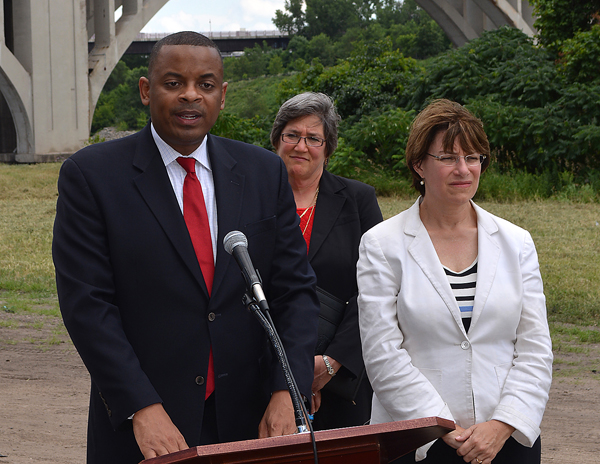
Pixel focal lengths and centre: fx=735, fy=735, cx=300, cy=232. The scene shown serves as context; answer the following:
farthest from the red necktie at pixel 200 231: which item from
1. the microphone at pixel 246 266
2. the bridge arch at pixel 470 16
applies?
the bridge arch at pixel 470 16

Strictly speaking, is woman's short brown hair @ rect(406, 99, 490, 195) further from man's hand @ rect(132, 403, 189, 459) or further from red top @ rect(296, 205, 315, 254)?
man's hand @ rect(132, 403, 189, 459)

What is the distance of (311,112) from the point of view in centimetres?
334

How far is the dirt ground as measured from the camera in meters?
4.36

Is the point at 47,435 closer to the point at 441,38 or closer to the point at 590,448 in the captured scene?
the point at 590,448

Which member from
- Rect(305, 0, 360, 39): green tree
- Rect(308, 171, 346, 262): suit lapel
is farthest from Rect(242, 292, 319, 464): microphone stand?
Rect(305, 0, 360, 39): green tree

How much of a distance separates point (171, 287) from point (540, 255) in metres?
8.07

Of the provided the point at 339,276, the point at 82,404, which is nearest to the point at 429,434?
the point at 339,276

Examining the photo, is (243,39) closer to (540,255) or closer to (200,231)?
(540,255)

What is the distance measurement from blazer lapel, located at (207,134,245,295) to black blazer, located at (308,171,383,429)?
888 millimetres

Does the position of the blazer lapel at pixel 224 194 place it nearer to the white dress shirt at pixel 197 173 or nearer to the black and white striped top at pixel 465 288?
the white dress shirt at pixel 197 173

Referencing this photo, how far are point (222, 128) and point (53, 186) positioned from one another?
4.42m

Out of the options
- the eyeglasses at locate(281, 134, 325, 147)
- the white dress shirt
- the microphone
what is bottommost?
the microphone

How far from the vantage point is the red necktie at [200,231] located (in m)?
2.20

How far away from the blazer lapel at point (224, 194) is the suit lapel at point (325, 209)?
2.91 ft
